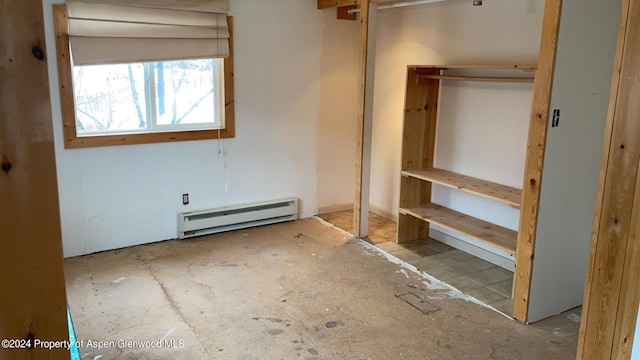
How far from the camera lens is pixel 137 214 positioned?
4234mm

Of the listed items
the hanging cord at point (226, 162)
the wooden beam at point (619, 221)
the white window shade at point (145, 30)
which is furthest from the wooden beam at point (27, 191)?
the hanging cord at point (226, 162)

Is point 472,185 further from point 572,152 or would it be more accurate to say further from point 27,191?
point 27,191

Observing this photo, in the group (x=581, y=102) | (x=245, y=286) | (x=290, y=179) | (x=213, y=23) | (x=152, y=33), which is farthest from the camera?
(x=290, y=179)

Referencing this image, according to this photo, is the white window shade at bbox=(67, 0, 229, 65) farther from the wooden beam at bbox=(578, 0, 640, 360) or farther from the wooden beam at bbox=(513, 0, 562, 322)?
the wooden beam at bbox=(578, 0, 640, 360)

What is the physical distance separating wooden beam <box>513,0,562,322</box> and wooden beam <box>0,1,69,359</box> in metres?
2.49

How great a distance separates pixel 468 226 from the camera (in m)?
3.82

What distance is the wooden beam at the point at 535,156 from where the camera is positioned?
8.77 ft

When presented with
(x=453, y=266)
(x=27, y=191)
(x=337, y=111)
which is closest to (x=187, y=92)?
(x=337, y=111)

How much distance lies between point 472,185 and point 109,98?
9.54 feet

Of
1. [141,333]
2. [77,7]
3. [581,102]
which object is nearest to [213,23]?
[77,7]

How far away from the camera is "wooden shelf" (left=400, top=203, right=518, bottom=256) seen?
136 inches

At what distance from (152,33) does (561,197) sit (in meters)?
3.13

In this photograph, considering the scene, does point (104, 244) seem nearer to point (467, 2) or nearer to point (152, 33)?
point (152, 33)

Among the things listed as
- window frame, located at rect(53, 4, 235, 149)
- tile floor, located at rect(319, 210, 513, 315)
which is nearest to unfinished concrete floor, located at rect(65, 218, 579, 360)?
tile floor, located at rect(319, 210, 513, 315)
